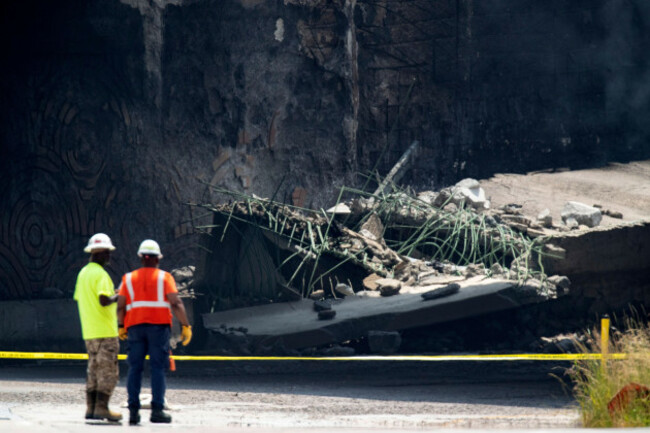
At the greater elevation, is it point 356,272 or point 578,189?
point 578,189

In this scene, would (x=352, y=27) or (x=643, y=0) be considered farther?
(x=643, y=0)

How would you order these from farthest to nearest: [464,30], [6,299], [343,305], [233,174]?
[464,30] < [233,174] < [6,299] < [343,305]

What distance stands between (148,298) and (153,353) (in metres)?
0.37

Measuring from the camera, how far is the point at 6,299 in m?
14.8

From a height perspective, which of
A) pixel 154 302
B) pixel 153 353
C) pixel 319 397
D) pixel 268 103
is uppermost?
pixel 268 103

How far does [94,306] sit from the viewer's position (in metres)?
6.61

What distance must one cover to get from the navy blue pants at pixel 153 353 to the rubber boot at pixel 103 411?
14 cm

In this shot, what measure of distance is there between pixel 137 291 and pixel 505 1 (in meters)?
14.8

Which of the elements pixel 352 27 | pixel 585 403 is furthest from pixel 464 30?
pixel 585 403

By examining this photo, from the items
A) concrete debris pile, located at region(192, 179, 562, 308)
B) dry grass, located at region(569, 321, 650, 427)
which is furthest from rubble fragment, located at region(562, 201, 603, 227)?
dry grass, located at region(569, 321, 650, 427)

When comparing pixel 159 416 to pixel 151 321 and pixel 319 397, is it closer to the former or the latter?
pixel 151 321

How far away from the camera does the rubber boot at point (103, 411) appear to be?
650 centimetres

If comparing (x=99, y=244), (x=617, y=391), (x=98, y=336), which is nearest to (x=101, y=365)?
(x=98, y=336)

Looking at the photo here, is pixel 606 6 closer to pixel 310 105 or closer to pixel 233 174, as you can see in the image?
pixel 310 105
